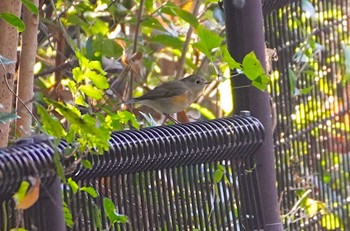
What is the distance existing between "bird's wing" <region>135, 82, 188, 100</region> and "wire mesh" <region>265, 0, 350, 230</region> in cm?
41

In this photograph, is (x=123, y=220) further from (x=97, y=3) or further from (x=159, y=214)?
(x=97, y=3)

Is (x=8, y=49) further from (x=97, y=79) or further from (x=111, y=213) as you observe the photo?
(x=111, y=213)

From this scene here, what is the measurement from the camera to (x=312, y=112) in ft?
15.4

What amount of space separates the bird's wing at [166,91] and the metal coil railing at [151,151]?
150 cm

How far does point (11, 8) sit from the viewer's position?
122 inches

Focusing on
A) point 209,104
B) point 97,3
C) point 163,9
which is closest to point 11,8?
point 163,9

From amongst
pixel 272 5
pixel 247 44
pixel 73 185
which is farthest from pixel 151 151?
pixel 272 5

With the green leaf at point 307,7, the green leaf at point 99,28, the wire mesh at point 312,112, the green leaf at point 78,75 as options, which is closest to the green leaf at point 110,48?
the green leaf at point 99,28

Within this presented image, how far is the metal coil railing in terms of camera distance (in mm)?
2078

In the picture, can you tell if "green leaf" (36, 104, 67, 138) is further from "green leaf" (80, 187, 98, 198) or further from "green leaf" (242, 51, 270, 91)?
"green leaf" (242, 51, 270, 91)

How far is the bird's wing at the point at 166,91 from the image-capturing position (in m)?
4.36

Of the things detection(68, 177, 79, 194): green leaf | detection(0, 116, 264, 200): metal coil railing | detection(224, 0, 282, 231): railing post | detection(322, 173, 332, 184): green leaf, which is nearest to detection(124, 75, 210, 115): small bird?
detection(322, 173, 332, 184): green leaf

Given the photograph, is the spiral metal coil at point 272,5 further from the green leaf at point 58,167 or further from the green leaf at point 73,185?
the green leaf at point 58,167

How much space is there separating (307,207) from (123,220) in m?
2.21
